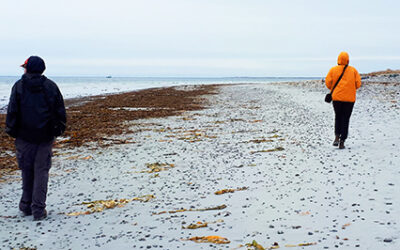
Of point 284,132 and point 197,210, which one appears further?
point 284,132

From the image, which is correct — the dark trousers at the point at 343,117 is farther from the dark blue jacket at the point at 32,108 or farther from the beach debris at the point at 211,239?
the dark blue jacket at the point at 32,108

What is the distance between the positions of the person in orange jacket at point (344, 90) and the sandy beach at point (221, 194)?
0.53 metres

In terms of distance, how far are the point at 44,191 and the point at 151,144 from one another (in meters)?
5.54

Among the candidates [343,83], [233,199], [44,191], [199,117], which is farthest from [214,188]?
[199,117]

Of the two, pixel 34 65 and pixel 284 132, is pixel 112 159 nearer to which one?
pixel 34 65

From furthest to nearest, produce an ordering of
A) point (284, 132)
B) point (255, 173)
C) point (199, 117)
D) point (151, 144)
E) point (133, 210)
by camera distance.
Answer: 1. point (199, 117)
2. point (284, 132)
3. point (151, 144)
4. point (255, 173)
5. point (133, 210)

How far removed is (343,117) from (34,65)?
7.18m

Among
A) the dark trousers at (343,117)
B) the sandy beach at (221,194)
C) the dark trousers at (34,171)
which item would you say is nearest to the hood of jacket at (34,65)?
the dark trousers at (34,171)

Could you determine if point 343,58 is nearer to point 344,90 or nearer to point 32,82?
point 344,90

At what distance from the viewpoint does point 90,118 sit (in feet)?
60.2

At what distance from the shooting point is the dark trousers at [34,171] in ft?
18.9

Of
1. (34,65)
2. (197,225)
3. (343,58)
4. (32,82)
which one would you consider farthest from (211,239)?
(343,58)

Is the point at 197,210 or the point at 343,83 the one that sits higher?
the point at 343,83

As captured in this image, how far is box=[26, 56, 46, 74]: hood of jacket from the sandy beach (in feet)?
7.42
